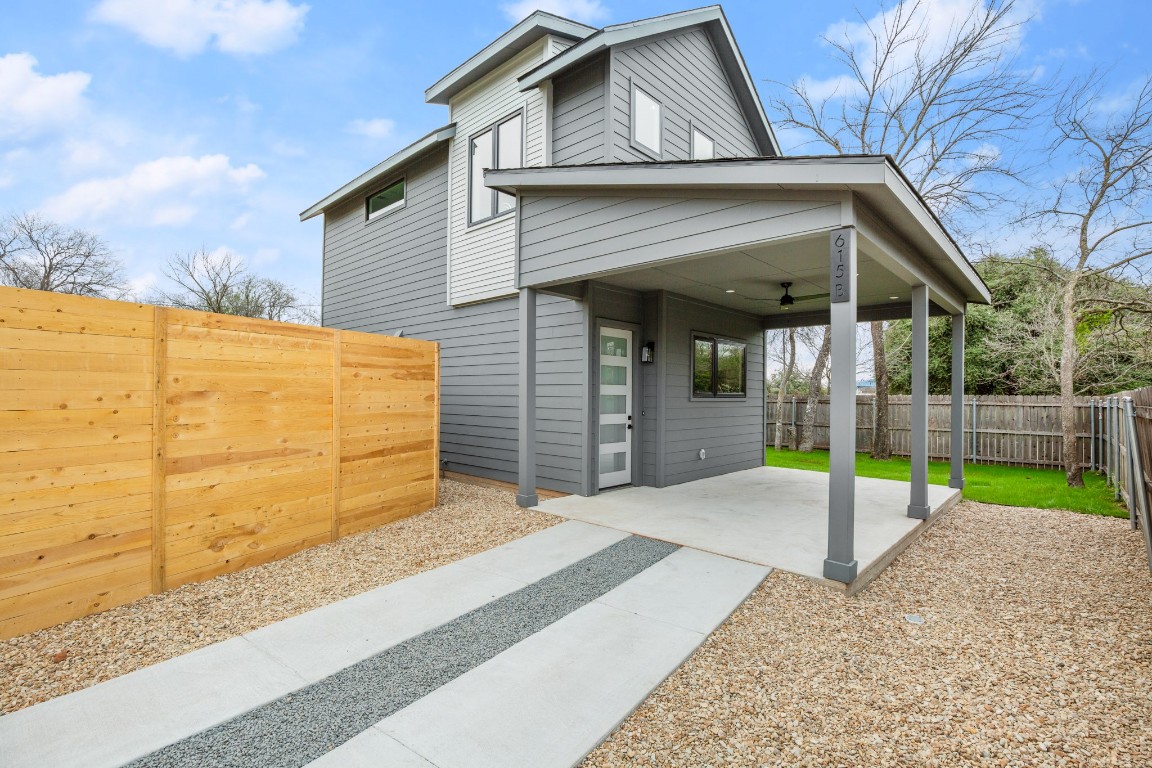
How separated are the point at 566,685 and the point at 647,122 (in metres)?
6.97

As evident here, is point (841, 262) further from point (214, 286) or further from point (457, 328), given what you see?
point (214, 286)

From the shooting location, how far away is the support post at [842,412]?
12.0 feet

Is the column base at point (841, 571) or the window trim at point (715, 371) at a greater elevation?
the window trim at point (715, 371)

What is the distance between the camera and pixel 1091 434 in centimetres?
968

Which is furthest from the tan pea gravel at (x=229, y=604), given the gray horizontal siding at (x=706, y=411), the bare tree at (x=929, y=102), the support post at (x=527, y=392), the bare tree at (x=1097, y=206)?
the bare tree at (x=929, y=102)

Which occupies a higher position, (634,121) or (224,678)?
(634,121)

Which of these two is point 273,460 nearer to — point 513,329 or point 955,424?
point 513,329

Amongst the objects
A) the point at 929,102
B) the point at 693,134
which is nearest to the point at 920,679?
the point at 693,134

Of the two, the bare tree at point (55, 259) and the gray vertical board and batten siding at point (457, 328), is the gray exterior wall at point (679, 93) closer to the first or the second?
the gray vertical board and batten siding at point (457, 328)

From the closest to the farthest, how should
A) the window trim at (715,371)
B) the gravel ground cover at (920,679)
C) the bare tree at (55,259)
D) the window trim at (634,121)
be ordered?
the gravel ground cover at (920,679)
the window trim at (634,121)
the window trim at (715,371)
the bare tree at (55,259)

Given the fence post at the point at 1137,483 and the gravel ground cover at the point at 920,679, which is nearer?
the gravel ground cover at the point at 920,679

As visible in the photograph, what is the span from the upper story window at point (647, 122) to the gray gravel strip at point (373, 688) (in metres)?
5.75

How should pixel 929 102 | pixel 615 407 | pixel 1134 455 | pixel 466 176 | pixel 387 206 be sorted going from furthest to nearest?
pixel 929 102 → pixel 387 206 → pixel 466 176 → pixel 615 407 → pixel 1134 455

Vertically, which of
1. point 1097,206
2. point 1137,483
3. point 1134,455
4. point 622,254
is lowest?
point 1137,483
